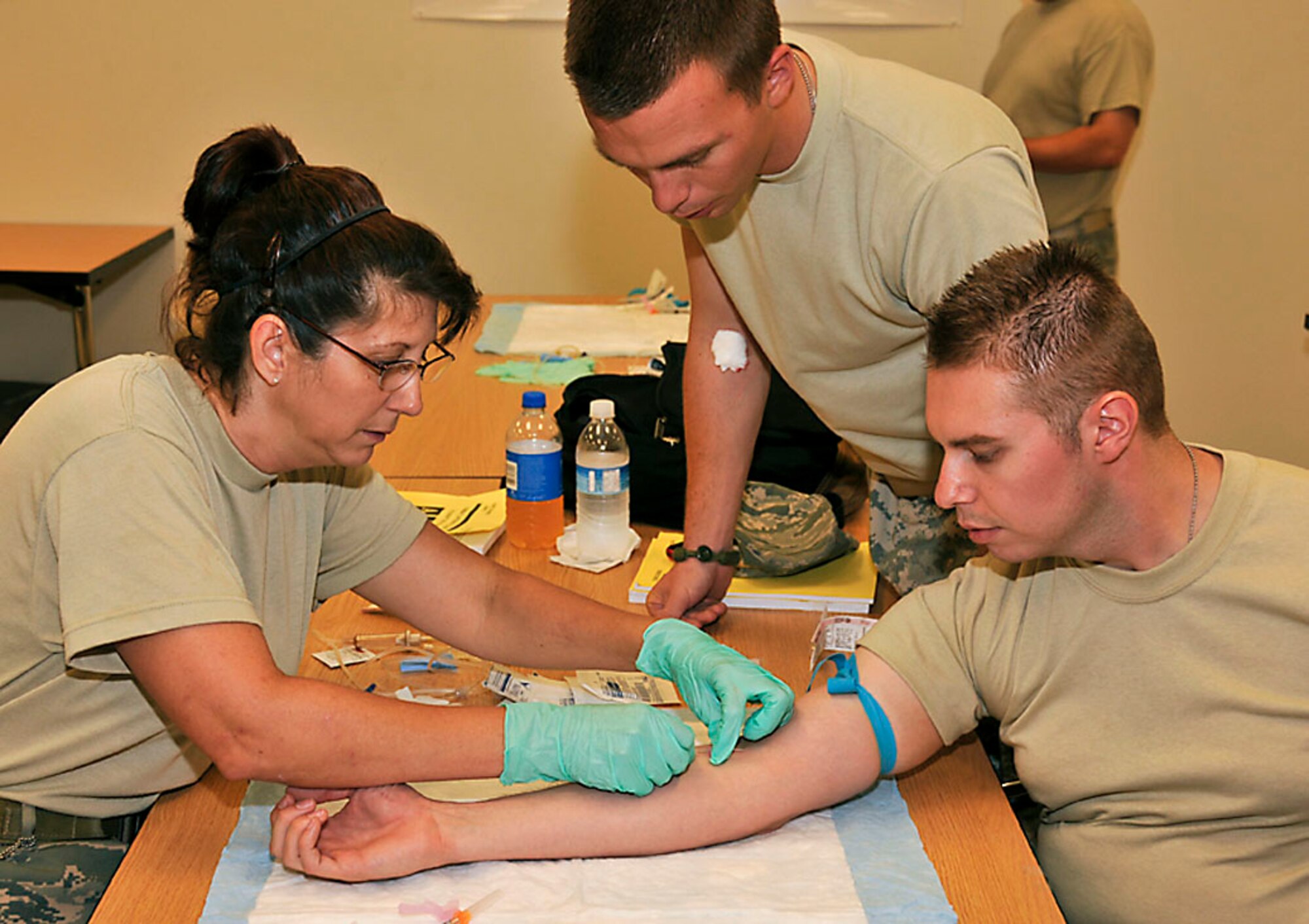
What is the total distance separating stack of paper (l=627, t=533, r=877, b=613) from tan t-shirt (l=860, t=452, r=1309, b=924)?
1.38 feet

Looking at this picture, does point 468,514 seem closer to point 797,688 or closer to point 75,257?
point 797,688

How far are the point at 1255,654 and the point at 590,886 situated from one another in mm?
676

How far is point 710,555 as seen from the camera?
1.71 m

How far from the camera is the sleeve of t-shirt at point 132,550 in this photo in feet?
3.62

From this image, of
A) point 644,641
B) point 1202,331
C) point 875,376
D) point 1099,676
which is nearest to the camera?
point 1099,676

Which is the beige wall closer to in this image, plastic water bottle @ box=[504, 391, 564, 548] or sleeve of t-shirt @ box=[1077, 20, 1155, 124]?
sleeve of t-shirt @ box=[1077, 20, 1155, 124]

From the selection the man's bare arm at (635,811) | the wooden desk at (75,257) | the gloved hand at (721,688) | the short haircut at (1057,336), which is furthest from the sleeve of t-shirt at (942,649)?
the wooden desk at (75,257)

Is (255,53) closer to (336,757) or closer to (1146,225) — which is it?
(1146,225)

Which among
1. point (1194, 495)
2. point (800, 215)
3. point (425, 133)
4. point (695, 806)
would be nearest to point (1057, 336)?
point (1194, 495)

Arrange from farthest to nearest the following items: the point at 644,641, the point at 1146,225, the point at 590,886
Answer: the point at 1146,225 → the point at 644,641 → the point at 590,886

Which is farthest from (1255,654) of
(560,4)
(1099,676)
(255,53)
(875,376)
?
(255,53)

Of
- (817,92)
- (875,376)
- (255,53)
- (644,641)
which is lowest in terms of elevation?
(644,641)

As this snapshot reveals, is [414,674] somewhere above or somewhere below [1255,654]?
below

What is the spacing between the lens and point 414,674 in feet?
5.05
